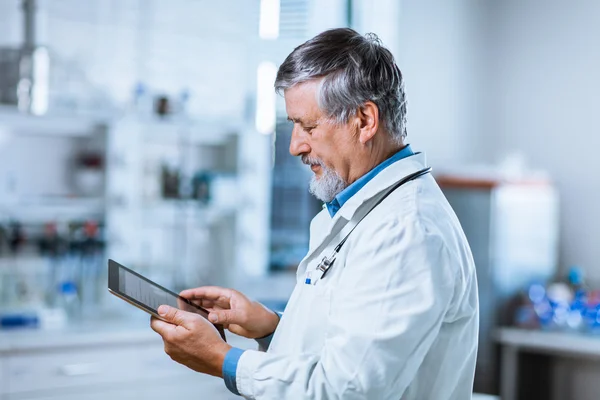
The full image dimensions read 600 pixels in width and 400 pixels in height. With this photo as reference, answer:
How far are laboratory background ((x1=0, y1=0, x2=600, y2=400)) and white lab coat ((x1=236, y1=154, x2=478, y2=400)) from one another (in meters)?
1.81

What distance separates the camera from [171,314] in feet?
→ 4.26

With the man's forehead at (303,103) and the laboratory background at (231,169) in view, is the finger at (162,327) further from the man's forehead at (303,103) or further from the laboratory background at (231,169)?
the laboratory background at (231,169)

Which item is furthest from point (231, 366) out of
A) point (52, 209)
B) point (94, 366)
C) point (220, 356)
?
point (52, 209)

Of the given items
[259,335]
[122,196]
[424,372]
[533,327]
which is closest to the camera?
[424,372]

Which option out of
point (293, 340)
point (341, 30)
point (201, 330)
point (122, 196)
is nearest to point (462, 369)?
point (293, 340)

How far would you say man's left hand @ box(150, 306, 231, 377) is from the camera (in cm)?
126

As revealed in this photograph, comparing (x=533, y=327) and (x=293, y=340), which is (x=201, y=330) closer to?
(x=293, y=340)

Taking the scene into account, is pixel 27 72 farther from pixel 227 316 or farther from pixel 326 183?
pixel 326 183

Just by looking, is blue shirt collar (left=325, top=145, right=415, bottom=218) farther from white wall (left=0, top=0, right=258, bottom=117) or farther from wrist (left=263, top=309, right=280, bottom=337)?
white wall (left=0, top=0, right=258, bottom=117)

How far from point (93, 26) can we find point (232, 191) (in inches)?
38.5

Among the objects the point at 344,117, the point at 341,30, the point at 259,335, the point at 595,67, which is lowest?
the point at 259,335

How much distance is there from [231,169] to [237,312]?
7.26ft

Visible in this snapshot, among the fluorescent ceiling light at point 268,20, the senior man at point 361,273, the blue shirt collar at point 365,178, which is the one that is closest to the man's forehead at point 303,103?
the senior man at point 361,273

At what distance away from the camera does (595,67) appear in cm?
404
